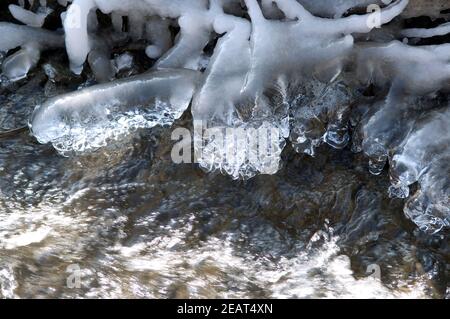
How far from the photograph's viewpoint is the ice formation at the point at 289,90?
329 cm

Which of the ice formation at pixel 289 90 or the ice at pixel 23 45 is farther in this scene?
the ice at pixel 23 45

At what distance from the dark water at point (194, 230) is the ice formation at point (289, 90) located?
0.10m

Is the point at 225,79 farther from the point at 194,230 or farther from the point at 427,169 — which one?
the point at 427,169

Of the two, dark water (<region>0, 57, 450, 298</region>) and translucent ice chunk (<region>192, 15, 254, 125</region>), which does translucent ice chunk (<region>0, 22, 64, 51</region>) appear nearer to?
dark water (<region>0, 57, 450, 298</region>)

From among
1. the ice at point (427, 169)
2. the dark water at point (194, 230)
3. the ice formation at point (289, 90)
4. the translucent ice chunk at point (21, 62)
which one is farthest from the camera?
the translucent ice chunk at point (21, 62)

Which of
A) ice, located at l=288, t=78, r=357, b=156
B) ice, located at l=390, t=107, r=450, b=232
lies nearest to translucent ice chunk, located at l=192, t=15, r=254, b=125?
ice, located at l=288, t=78, r=357, b=156

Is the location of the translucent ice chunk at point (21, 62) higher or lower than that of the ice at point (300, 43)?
lower

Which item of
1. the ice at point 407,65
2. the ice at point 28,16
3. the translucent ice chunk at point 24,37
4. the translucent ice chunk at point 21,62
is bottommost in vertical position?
the translucent ice chunk at point 21,62

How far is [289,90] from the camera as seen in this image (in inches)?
135

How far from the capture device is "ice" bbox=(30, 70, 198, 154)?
3.42m

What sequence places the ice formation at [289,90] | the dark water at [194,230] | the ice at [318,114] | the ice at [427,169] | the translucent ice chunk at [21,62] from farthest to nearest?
the translucent ice chunk at [21,62] → the ice at [318,114] → the ice formation at [289,90] → the ice at [427,169] → the dark water at [194,230]

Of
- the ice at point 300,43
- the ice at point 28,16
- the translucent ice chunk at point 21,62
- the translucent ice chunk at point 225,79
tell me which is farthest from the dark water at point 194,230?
the ice at point 28,16

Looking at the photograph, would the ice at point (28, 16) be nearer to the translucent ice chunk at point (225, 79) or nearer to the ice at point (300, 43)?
the translucent ice chunk at point (225, 79)
